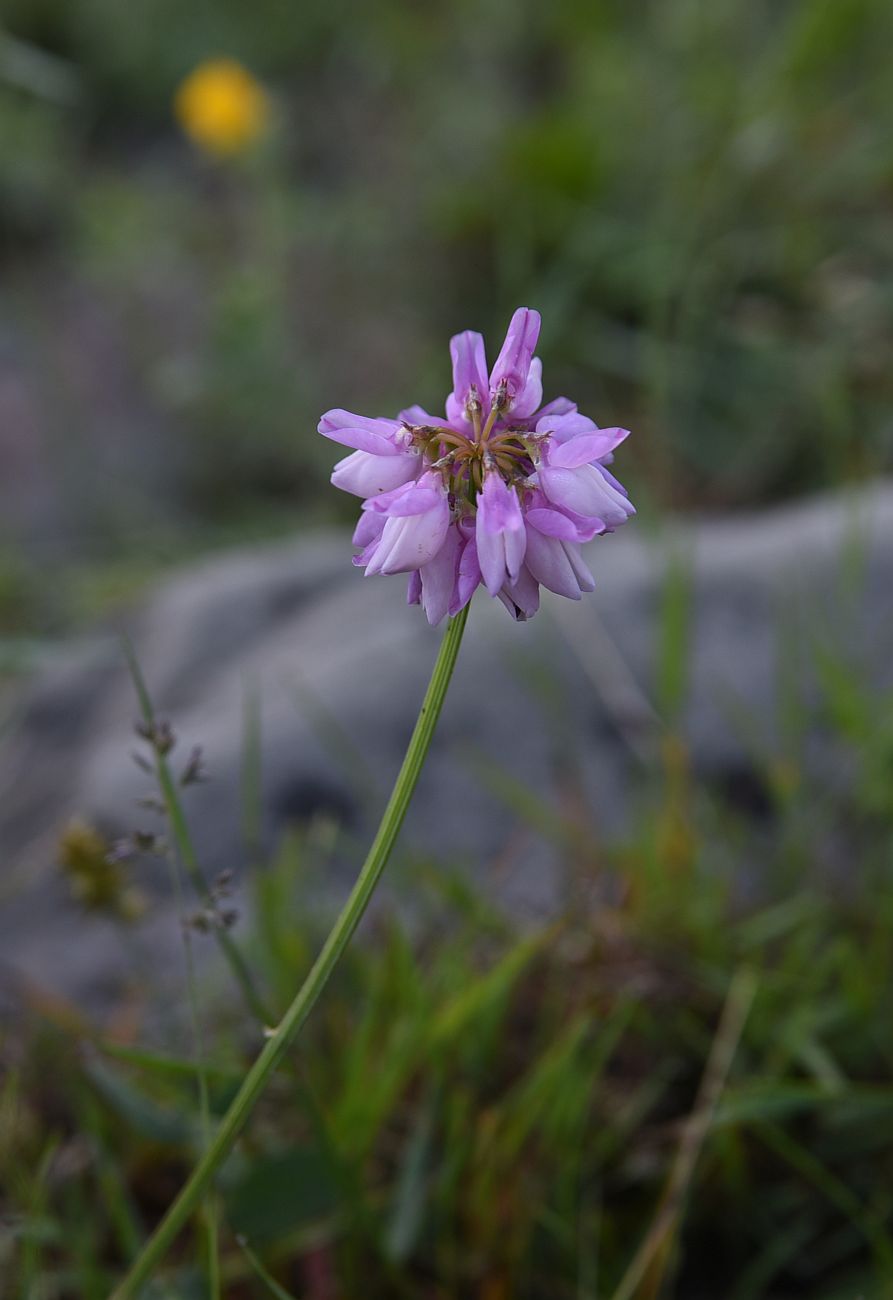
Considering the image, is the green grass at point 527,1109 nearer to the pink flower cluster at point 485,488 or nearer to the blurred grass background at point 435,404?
the blurred grass background at point 435,404

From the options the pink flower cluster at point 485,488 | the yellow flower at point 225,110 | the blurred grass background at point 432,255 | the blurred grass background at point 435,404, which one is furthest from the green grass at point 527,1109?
the yellow flower at point 225,110

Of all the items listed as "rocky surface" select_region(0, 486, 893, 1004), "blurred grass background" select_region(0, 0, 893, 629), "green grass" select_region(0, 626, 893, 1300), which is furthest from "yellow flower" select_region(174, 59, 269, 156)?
"green grass" select_region(0, 626, 893, 1300)

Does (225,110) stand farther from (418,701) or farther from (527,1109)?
(527,1109)

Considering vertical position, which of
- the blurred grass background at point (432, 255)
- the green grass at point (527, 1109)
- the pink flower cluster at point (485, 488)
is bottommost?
the green grass at point (527, 1109)

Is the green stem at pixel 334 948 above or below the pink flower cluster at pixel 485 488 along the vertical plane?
below

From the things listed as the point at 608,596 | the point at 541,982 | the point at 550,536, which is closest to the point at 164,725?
the point at 550,536
